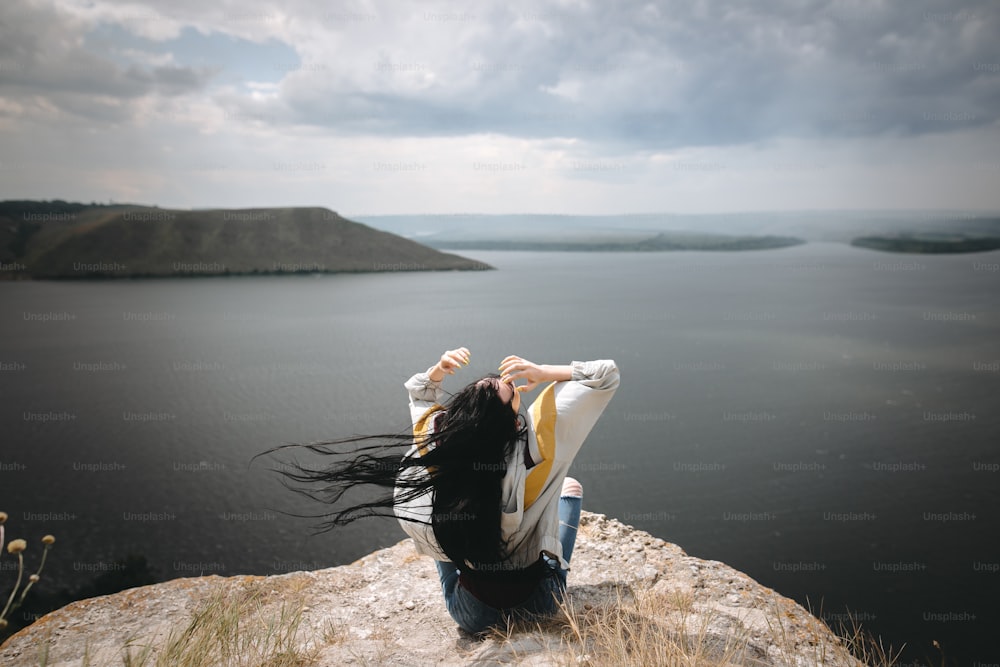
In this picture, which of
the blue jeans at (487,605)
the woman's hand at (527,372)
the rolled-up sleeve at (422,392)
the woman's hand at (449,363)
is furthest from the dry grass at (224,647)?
the woman's hand at (527,372)

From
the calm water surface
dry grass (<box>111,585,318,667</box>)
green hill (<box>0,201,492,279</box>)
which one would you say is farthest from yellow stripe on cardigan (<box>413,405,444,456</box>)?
green hill (<box>0,201,492,279</box>)

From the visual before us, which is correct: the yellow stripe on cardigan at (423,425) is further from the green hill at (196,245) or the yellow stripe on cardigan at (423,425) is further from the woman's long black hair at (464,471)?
the green hill at (196,245)

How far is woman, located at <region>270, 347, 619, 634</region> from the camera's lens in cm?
299

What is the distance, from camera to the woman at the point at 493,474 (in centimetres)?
299

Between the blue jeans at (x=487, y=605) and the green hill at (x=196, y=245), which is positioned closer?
the blue jeans at (x=487, y=605)

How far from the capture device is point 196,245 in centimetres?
7669

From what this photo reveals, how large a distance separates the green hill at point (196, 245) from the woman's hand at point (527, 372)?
7902 cm

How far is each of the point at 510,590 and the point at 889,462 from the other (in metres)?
14.3

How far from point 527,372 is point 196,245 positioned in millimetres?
85103

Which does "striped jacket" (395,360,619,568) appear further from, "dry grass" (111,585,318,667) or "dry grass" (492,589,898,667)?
"dry grass" (111,585,318,667)

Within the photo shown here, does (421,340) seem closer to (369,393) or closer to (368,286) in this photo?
(369,393)

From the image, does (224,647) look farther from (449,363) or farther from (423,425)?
(449,363)

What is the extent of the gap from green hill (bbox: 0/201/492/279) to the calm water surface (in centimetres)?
3476

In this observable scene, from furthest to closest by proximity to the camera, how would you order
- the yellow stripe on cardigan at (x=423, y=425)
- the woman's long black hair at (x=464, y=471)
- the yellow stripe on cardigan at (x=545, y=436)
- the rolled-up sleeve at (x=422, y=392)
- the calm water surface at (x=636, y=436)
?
the calm water surface at (x=636, y=436)
the rolled-up sleeve at (x=422, y=392)
the yellow stripe on cardigan at (x=423, y=425)
the yellow stripe on cardigan at (x=545, y=436)
the woman's long black hair at (x=464, y=471)
